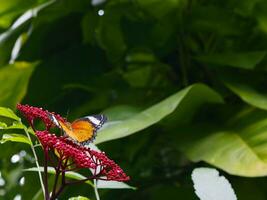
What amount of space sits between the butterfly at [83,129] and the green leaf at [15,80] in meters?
0.54

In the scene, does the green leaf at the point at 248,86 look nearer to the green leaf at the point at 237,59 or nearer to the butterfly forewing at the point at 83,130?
the green leaf at the point at 237,59

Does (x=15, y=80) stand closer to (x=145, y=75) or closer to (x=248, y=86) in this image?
(x=145, y=75)

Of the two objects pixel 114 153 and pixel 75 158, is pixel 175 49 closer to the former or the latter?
pixel 114 153

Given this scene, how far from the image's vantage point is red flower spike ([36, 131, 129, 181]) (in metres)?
0.35

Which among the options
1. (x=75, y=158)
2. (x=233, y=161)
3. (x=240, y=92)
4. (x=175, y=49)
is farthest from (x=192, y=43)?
(x=75, y=158)

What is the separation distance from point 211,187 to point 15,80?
1.75 feet

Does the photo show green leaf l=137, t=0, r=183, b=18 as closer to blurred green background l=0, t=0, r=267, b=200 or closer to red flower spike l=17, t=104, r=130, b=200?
blurred green background l=0, t=0, r=267, b=200

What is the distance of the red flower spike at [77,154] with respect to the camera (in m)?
0.35

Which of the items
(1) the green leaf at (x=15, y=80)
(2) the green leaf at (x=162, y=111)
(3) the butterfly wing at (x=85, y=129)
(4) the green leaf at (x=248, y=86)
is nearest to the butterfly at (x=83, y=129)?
(3) the butterfly wing at (x=85, y=129)

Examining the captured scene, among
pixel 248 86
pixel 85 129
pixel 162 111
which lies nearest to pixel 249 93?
pixel 248 86

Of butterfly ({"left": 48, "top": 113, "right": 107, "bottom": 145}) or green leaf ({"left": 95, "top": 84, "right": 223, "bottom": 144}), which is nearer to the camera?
butterfly ({"left": 48, "top": 113, "right": 107, "bottom": 145})

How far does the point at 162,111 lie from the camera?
0.73 meters

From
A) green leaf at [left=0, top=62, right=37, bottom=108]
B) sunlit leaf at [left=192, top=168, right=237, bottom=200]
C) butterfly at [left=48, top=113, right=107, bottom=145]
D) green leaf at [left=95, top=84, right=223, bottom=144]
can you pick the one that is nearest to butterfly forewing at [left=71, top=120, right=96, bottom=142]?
butterfly at [left=48, top=113, right=107, bottom=145]

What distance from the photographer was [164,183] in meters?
0.91
